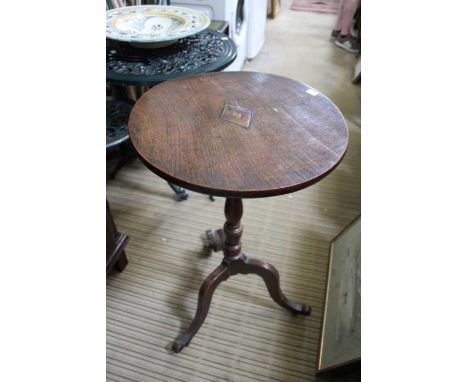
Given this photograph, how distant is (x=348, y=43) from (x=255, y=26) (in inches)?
47.5

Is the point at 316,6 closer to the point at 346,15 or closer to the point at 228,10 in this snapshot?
the point at 346,15

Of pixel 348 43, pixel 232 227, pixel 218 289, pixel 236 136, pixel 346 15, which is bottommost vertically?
pixel 218 289

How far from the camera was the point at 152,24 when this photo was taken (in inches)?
53.5

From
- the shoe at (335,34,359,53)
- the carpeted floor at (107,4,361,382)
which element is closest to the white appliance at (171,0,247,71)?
the carpeted floor at (107,4,361,382)

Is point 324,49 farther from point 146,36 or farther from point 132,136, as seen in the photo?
point 132,136

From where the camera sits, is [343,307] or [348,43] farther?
[348,43]

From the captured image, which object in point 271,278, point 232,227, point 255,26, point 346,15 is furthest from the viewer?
point 346,15

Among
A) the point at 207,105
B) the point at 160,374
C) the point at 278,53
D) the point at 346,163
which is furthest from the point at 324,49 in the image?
the point at 160,374

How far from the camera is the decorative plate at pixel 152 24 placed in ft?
3.87

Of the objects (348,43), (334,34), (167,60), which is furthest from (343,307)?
(334,34)

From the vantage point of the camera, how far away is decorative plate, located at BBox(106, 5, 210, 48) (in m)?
1.18

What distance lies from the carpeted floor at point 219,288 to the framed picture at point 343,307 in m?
0.06

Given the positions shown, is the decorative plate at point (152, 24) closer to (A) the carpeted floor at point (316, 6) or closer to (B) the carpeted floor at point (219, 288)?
(B) the carpeted floor at point (219, 288)
